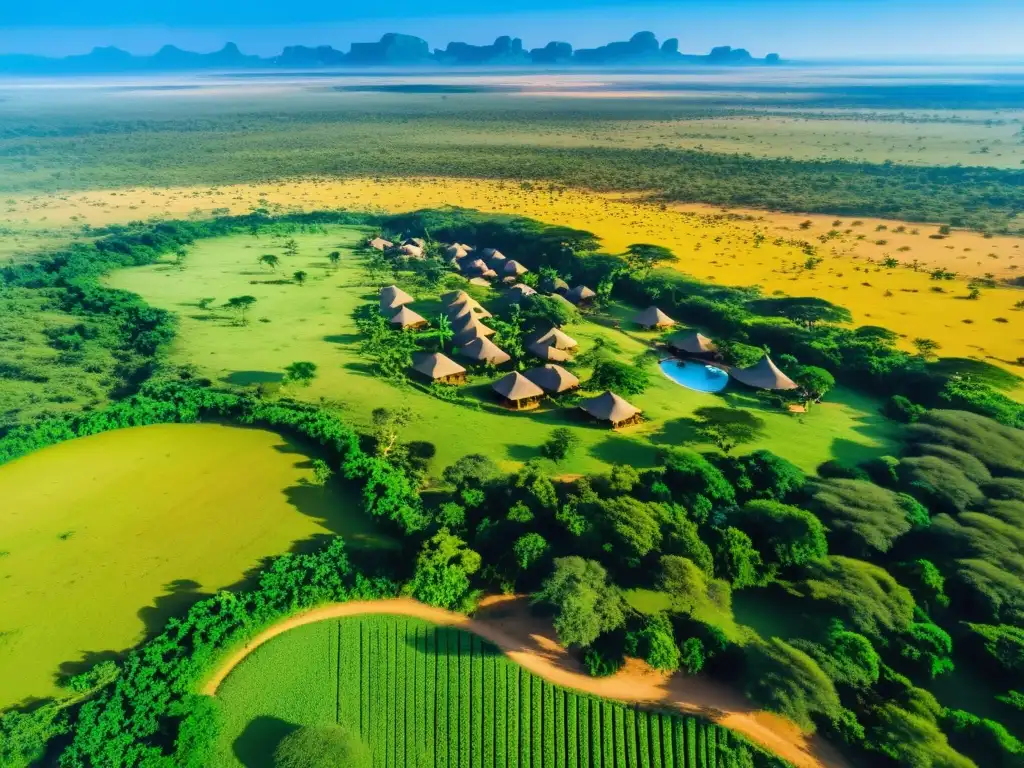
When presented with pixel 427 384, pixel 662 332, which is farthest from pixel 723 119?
pixel 427 384

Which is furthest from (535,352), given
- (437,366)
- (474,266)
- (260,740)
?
(260,740)

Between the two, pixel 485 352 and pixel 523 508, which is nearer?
pixel 523 508

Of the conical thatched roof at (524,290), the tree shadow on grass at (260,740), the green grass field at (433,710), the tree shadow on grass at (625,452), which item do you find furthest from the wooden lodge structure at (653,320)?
the tree shadow on grass at (260,740)

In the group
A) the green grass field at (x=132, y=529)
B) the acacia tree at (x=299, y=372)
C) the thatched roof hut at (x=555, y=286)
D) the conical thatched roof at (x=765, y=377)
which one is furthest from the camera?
the thatched roof hut at (x=555, y=286)

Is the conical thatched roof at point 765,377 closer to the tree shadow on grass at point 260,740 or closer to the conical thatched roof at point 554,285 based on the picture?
the conical thatched roof at point 554,285

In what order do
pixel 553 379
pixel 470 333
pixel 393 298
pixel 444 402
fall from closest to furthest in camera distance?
1. pixel 553 379
2. pixel 444 402
3. pixel 470 333
4. pixel 393 298

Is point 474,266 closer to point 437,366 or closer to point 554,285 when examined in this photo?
point 554,285

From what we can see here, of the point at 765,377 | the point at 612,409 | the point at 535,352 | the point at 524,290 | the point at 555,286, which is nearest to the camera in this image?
→ the point at 612,409

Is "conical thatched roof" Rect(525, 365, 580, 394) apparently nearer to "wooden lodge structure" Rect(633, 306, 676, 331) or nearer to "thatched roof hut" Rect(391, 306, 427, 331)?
"wooden lodge structure" Rect(633, 306, 676, 331)
